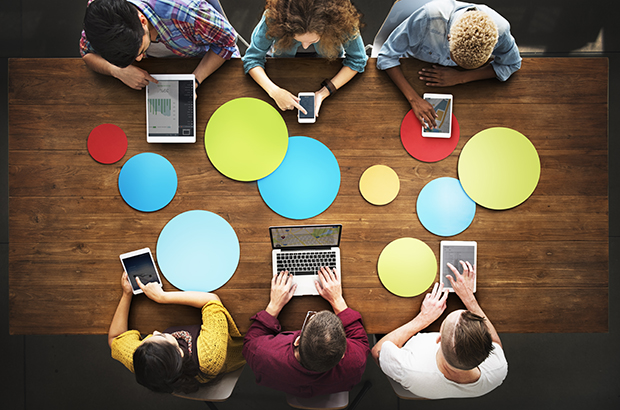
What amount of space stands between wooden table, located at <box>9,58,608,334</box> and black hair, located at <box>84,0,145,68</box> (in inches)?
15.1

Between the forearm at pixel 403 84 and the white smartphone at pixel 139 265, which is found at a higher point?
the forearm at pixel 403 84

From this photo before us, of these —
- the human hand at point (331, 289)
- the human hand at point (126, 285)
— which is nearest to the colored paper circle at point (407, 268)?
the human hand at point (331, 289)

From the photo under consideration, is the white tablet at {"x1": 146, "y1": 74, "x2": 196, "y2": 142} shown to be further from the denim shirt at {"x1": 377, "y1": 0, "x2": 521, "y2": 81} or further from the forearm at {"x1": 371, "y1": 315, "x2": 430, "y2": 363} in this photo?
the forearm at {"x1": 371, "y1": 315, "x2": 430, "y2": 363}

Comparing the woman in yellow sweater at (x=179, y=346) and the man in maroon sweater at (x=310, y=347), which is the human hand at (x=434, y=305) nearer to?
the man in maroon sweater at (x=310, y=347)

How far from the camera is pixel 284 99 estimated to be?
1557 mm

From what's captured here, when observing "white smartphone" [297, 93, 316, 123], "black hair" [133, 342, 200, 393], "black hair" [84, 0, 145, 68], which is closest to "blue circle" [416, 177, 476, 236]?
"white smartphone" [297, 93, 316, 123]

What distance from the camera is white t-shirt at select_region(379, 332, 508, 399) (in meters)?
1.51

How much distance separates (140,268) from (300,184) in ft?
2.84

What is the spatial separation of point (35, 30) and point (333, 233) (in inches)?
101

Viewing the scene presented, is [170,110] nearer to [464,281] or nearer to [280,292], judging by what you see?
[280,292]

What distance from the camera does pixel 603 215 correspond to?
1.62 m

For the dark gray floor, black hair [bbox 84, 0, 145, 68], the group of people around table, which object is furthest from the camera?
the dark gray floor

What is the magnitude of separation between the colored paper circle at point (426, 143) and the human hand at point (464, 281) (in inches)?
21.0

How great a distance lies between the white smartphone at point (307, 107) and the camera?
61.6 inches
